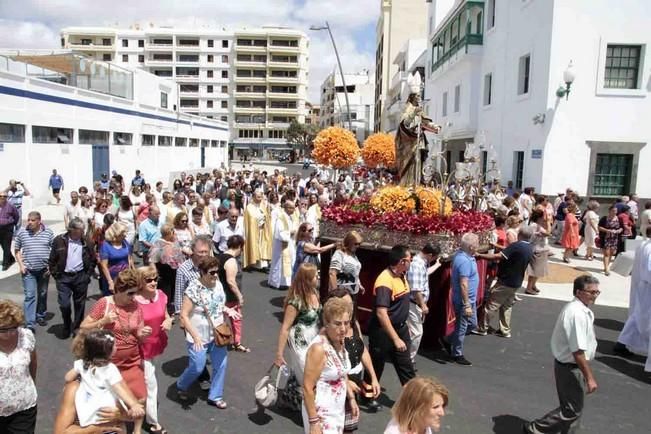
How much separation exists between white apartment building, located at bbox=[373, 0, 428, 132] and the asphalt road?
51470mm

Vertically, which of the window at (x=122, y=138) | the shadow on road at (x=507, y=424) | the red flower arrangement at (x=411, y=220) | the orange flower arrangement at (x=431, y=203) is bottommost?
the shadow on road at (x=507, y=424)

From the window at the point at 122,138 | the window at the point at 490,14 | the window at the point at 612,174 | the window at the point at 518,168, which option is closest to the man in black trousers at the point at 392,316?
the window at the point at 612,174

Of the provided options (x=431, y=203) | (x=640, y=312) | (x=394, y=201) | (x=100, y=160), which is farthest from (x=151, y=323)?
(x=100, y=160)

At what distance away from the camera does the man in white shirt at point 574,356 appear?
13.8ft

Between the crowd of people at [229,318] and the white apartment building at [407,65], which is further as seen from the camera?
the white apartment building at [407,65]

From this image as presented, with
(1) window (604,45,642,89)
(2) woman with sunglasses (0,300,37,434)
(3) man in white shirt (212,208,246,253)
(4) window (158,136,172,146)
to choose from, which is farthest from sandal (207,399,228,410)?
(4) window (158,136,172,146)

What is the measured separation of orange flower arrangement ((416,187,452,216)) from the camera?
708cm

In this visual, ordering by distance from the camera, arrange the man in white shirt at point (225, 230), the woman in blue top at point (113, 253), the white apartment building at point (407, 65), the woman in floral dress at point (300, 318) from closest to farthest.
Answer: the woman in floral dress at point (300, 318), the woman in blue top at point (113, 253), the man in white shirt at point (225, 230), the white apartment building at point (407, 65)

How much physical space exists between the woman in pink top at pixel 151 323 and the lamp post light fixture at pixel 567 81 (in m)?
14.3

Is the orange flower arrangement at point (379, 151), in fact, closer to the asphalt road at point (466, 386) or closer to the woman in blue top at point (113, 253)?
the asphalt road at point (466, 386)

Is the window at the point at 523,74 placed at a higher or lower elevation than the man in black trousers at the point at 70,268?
higher

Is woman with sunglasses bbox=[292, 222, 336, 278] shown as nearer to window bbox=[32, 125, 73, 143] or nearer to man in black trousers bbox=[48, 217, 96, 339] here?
man in black trousers bbox=[48, 217, 96, 339]

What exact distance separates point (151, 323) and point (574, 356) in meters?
3.48

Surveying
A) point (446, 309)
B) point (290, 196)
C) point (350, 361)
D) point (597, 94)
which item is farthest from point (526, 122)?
point (350, 361)
